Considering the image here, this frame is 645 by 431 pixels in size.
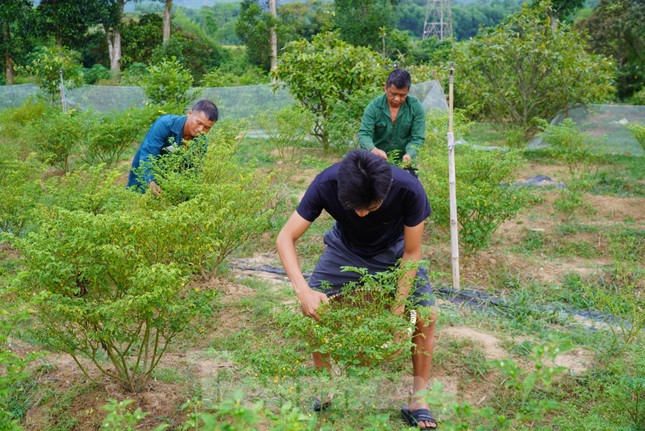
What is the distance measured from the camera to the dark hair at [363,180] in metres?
2.57

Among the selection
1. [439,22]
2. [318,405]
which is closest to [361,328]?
[318,405]

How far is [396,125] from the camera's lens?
17.4ft

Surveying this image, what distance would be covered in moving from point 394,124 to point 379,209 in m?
2.56

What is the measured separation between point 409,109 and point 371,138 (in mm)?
380

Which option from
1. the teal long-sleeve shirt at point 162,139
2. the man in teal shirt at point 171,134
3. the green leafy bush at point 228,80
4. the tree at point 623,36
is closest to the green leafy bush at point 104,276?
the man in teal shirt at point 171,134

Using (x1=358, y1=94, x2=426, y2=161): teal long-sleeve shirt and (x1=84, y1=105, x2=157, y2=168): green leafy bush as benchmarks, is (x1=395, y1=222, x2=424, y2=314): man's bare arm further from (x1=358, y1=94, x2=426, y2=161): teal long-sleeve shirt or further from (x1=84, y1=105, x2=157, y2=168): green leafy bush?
(x1=84, y1=105, x2=157, y2=168): green leafy bush

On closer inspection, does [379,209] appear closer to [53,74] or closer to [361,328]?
[361,328]

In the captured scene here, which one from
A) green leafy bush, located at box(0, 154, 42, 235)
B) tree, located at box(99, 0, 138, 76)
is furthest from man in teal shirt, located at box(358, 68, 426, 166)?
tree, located at box(99, 0, 138, 76)

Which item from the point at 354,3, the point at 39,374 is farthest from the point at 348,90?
the point at 354,3

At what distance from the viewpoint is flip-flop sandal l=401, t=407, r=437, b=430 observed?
121 inches

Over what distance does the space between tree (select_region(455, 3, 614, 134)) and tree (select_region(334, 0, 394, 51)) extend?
14.7 metres

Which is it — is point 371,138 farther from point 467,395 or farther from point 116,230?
point 116,230

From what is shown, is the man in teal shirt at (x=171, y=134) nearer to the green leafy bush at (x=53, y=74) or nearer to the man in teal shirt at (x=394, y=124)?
the man in teal shirt at (x=394, y=124)

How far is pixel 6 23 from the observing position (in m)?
23.5
